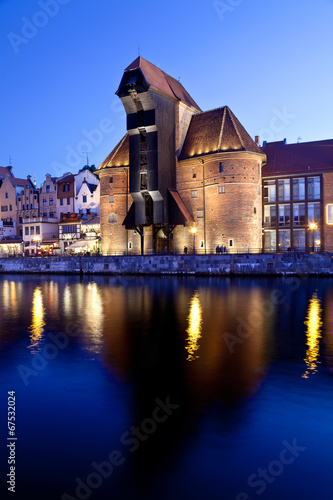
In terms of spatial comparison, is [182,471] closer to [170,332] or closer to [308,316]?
[170,332]

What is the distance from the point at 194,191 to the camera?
50.5 m

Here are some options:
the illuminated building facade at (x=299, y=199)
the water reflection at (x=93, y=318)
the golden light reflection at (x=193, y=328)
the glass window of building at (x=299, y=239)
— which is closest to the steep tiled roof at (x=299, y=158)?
the illuminated building facade at (x=299, y=199)

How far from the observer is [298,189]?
52.6 meters

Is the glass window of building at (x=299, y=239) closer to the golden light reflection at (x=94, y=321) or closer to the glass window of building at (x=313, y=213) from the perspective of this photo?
the glass window of building at (x=313, y=213)

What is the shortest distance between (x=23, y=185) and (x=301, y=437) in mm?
84466

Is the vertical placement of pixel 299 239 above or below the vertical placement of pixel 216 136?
below

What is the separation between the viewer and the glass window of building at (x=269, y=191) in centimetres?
5412

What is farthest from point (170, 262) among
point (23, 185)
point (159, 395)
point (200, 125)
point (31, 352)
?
point (23, 185)

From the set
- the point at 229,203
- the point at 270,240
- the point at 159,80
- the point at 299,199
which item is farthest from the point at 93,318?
the point at 299,199

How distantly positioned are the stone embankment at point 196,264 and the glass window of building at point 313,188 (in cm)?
1312

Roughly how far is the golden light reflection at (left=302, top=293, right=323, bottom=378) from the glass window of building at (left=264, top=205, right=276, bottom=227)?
3122 centimetres

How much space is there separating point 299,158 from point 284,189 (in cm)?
438

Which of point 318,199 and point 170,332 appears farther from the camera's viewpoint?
point 318,199

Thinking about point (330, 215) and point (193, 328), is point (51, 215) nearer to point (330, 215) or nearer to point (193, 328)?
point (330, 215)
